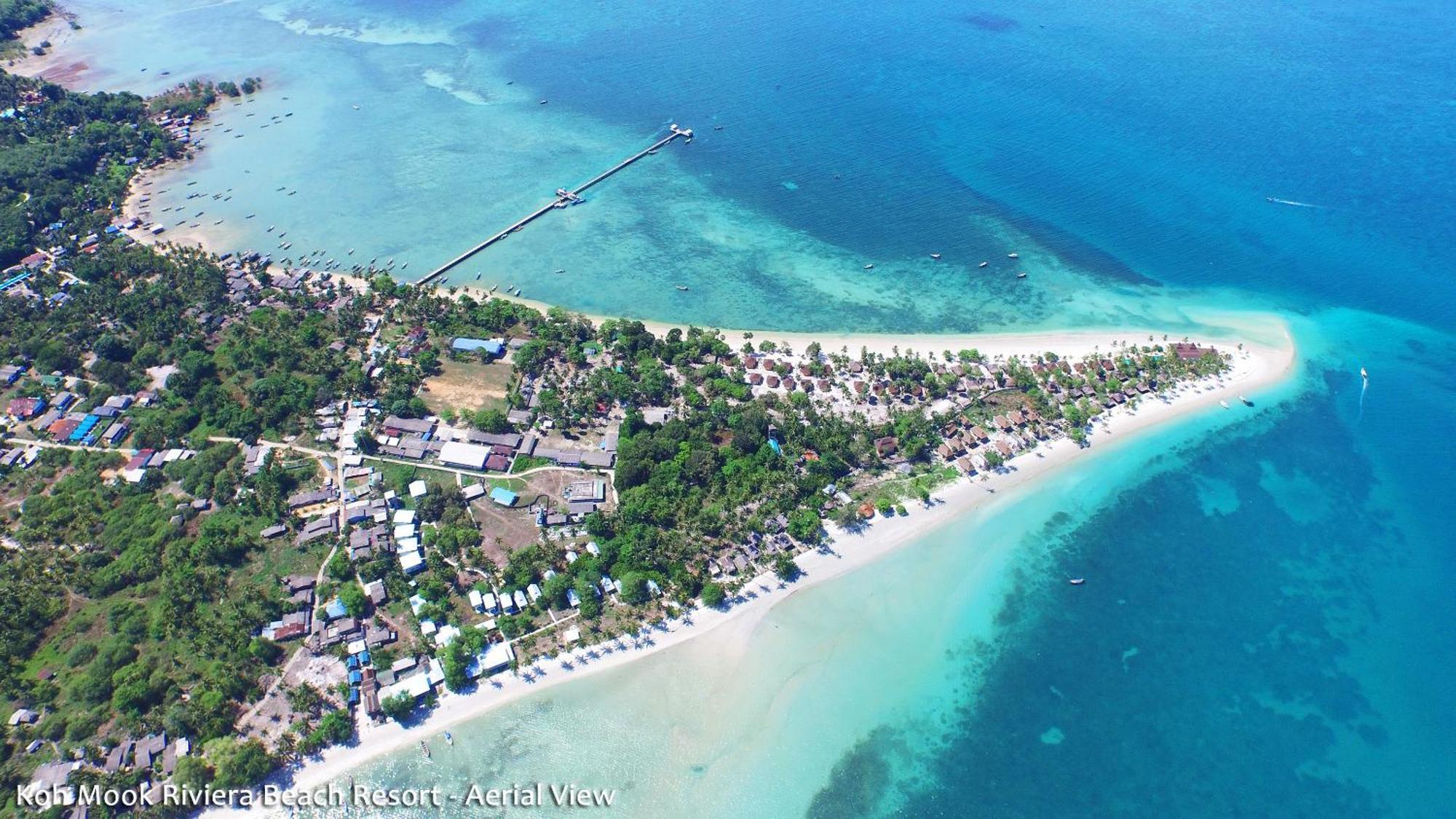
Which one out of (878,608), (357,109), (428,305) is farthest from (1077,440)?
(357,109)

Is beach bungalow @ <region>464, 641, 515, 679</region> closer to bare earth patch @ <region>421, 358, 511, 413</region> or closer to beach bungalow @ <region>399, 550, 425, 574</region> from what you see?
beach bungalow @ <region>399, 550, 425, 574</region>

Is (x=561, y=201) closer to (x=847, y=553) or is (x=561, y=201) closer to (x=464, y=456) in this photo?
(x=464, y=456)

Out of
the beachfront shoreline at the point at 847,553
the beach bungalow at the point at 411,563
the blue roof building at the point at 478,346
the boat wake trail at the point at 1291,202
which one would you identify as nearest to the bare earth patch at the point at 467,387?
the blue roof building at the point at 478,346

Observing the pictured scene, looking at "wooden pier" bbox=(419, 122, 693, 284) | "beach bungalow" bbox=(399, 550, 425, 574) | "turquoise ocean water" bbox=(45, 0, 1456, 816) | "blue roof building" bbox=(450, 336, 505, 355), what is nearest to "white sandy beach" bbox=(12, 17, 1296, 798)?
"turquoise ocean water" bbox=(45, 0, 1456, 816)

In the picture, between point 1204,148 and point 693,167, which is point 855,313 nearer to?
point 693,167

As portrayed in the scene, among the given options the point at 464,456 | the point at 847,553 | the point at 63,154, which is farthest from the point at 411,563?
the point at 63,154

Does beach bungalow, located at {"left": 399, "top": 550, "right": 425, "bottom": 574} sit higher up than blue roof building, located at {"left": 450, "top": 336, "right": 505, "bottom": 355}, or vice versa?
blue roof building, located at {"left": 450, "top": 336, "right": 505, "bottom": 355}
